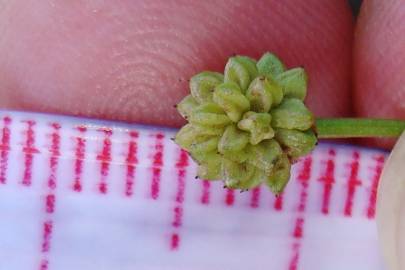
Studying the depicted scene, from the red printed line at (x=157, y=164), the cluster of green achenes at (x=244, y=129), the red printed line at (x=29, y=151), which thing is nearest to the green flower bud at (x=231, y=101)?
the cluster of green achenes at (x=244, y=129)

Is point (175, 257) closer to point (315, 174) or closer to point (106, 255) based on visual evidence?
point (106, 255)

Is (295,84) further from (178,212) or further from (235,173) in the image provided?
(178,212)

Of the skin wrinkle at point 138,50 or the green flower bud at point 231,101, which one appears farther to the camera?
the skin wrinkle at point 138,50

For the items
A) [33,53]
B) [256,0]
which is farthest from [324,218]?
[33,53]

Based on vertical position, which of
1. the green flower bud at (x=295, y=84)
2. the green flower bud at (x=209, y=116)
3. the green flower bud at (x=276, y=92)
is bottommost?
the green flower bud at (x=209, y=116)

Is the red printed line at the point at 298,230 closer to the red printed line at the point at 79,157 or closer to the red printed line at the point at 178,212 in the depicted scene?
the red printed line at the point at 178,212

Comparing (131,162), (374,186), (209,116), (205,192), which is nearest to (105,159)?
(131,162)
